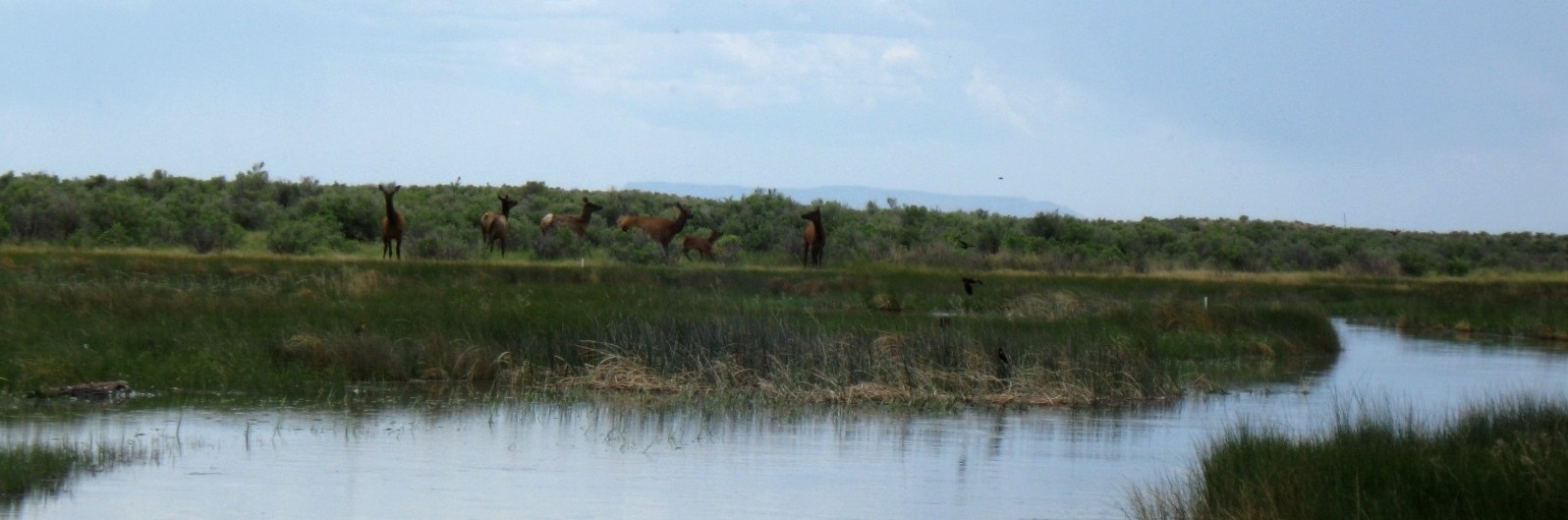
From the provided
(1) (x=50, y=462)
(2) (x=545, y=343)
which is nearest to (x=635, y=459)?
(1) (x=50, y=462)

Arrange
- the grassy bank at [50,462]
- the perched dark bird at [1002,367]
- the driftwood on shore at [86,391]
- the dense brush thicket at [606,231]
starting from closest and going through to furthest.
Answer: the grassy bank at [50,462] < the driftwood on shore at [86,391] < the perched dark bird at [1002,367] < the dense brush thicket at [606,231]

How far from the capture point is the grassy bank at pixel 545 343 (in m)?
19.8

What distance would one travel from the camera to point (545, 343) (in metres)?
21.5

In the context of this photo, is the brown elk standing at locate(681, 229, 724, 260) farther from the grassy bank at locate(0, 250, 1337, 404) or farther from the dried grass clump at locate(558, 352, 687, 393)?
the dried grass clump at locate(558, 352, 687, 393)

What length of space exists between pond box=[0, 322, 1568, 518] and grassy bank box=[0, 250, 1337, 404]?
0.91 metres

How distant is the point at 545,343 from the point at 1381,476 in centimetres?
1222

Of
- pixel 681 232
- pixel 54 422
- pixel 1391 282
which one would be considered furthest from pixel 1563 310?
pixel 54 422

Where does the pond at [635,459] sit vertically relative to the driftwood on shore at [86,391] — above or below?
below

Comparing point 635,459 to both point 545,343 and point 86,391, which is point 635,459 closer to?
point 545,343

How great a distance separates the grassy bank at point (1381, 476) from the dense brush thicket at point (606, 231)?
87.4 ft

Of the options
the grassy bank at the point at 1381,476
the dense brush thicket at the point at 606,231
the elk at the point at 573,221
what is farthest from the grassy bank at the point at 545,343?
the elk at the point at 573,221

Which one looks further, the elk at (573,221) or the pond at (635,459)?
the elk at (573,221)

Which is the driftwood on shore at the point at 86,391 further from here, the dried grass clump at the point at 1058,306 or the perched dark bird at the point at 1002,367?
the dried grass clump at the point at 1058,306

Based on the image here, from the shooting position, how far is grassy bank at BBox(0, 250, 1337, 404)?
19.8m
